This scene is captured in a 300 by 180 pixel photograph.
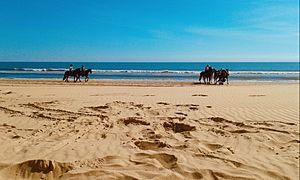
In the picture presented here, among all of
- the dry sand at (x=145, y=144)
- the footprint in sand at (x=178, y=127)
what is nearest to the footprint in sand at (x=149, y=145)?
the dry sand at (x=145, y=144)

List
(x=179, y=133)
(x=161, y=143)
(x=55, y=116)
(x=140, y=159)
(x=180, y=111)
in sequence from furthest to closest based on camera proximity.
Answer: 1. (x=180, y=111)
2. (x=55, y=116)
3. (x=179, y=133)
4. (x=161, y=143)
5. (x=140, y=159)

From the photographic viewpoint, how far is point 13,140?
4.89 metres

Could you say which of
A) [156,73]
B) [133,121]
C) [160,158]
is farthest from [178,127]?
[156,73]

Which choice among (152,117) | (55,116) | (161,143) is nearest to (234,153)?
(161,143)

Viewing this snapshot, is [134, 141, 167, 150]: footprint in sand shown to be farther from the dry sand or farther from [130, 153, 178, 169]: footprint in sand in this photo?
[130, 153, 178, 169]: footprint in sand

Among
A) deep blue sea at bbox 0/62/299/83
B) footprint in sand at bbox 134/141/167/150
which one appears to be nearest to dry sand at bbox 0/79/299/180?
footprint in sand at bbox 134/141/167/150

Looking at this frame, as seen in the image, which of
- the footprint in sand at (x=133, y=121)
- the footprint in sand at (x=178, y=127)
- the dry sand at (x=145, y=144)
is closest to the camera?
the dry sand at (x=145, y=144)

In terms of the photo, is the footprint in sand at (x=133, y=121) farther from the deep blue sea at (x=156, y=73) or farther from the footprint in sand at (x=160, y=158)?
the deep blue sea at (x=156, y=73)

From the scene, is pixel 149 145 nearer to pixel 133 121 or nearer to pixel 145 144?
pixel 145 144

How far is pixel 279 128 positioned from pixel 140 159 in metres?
3.59

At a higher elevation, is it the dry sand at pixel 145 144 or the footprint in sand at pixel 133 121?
the footprint in sand at pixel 133 121

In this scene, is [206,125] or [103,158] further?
[206,125]

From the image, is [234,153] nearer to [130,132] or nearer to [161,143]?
[161,143]

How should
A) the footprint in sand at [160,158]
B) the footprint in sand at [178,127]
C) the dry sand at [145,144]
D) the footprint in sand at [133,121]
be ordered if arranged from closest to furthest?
the dry sand at [145,144] → the footprint in sand at [160,158] → the footprint in sand at [178,127] → the footprint in sand at [133,121]
